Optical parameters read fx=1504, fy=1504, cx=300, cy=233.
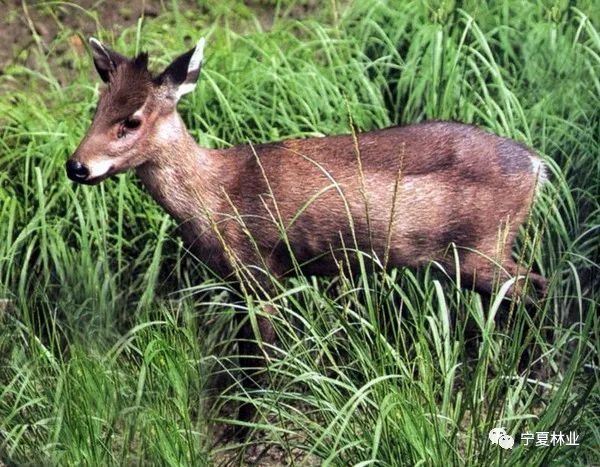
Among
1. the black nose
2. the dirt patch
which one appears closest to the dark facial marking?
the black nose

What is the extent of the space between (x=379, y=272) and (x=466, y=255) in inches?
14.5

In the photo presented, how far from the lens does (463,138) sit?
570 centimetres

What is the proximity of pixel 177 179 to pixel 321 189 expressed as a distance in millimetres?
541

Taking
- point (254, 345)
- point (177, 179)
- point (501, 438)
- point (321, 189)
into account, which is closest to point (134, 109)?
point (177, 179)

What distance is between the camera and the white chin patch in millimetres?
5281

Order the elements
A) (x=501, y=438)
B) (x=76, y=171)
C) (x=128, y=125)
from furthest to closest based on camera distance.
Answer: (x=128, y=125)
(x=76, y=171)
(x=501, y=438)

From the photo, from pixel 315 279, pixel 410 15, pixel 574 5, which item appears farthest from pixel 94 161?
pixel 574 5

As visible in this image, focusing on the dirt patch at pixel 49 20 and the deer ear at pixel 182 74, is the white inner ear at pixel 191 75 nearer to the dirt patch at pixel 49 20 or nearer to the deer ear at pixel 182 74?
the deer ear at pixel 182 74

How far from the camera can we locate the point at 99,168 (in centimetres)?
531

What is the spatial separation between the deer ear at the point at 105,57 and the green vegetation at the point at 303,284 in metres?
0.57

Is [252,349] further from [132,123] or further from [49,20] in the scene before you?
[49,20]

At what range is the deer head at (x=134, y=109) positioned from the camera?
17.7 ft

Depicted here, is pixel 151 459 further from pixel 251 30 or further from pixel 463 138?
pixel 251 30

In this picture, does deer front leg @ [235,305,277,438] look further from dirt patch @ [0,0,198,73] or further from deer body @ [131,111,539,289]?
dirt patch @ [0,0,198,73]
